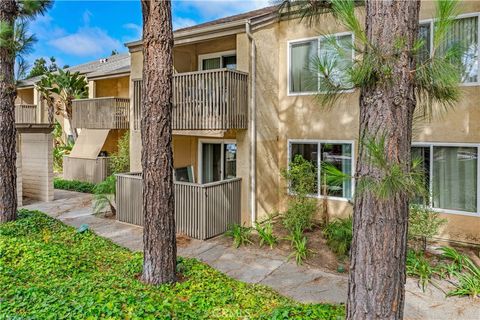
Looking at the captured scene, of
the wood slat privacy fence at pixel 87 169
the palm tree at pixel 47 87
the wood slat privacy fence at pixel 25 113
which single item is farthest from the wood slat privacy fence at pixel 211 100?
the wood slat privacy fence at pixel 25 113

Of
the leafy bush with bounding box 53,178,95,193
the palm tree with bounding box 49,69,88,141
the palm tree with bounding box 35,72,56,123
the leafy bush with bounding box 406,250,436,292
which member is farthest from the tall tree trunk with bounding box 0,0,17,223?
the palm tree with bounding box 35,72,56,123

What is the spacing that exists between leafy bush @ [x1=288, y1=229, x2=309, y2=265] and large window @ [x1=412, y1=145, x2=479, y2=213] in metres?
3.27

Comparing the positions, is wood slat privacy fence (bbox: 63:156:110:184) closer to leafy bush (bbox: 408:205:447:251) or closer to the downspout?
the downspout

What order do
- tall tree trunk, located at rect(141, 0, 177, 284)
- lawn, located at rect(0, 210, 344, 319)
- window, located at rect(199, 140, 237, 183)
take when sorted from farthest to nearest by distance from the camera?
window, located at rect(199, 140, 237, 183)
tall tree trunk, located at rect(141, 0, 177, 284)
lawn, located at rect(0, 210, 344, 319)

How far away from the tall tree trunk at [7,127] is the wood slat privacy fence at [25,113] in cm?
1463

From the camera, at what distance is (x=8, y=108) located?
955cm

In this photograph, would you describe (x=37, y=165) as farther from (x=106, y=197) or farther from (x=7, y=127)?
(x=7, y=127)

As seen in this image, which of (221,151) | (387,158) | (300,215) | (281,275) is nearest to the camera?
(387,158)

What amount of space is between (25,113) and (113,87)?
23.2ft

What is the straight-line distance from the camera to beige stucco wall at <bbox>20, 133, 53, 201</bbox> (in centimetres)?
1381

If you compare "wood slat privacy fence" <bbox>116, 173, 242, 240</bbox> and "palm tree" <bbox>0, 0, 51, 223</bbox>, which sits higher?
"palm tree" <bbox>0, 0, 51, 223</bbox>

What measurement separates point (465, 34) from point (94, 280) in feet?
31.9

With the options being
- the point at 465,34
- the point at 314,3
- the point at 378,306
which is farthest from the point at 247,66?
the point at 378,306

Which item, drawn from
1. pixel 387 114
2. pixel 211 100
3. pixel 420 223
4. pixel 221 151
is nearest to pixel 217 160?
pixel 221 151
